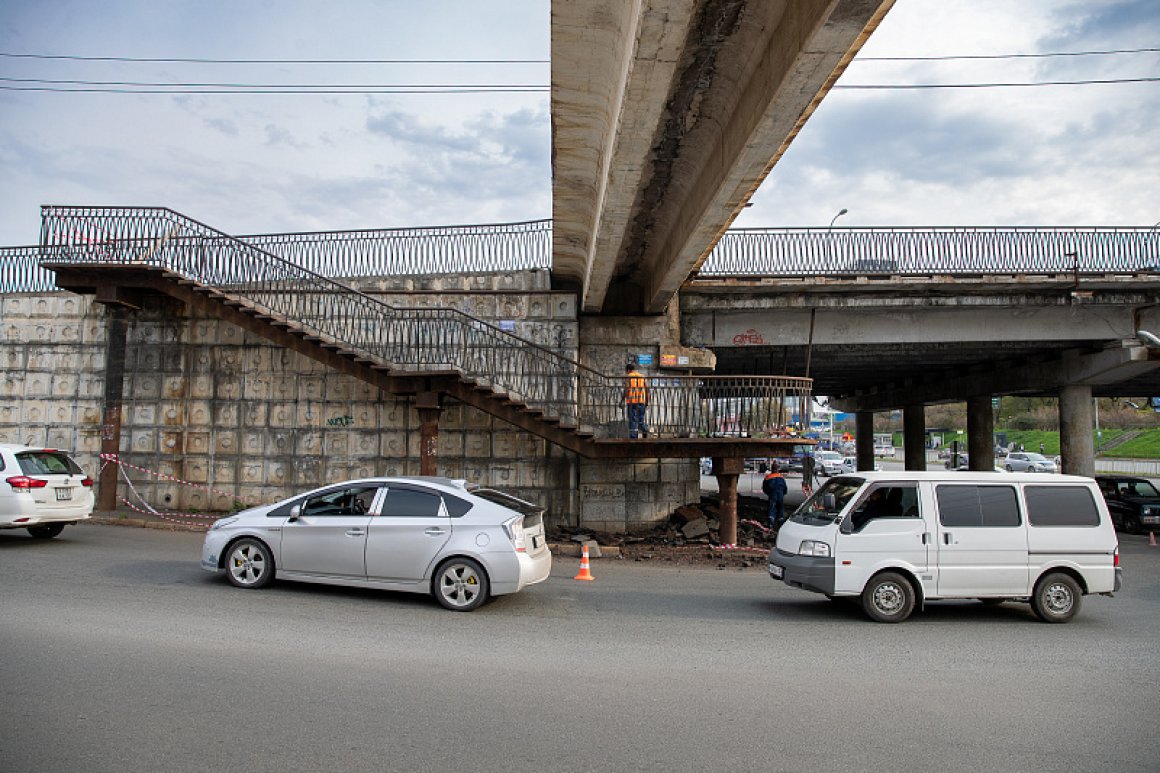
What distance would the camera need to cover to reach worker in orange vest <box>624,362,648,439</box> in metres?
15.4

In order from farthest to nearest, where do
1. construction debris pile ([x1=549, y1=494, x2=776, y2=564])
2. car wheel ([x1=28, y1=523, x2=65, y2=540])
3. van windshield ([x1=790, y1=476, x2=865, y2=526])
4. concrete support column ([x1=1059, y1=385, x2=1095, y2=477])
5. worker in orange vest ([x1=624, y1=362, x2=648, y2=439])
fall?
1. concrete support column ([x1=1059, y1=385, x2=1095, y2=477])
2. worker in orange vest ([x1=624, y1=362, x2=648, y2=439])
3. construction debris pile ([x1=549, y1=494, x2=776, y2=564])
4. car wheel ([x1=28, y1=523, x2=65, y2=540])
5. van windshield ([x1=790, y1=476, x2=865, y2=526])

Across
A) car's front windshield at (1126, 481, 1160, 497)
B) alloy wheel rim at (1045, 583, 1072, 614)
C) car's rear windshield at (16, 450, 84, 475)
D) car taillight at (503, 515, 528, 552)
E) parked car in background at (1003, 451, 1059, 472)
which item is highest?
parked car in background at (1003, 451, 1059, 472)

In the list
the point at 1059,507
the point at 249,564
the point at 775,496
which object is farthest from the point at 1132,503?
the point at 249,564

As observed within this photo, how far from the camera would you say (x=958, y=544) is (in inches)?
358

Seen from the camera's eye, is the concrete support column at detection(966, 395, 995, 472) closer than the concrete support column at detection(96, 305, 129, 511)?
No

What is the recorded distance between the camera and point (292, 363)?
17203 mm

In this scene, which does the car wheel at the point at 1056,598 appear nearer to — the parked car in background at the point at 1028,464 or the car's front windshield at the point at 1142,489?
the car's front windshield at the point at 1142,489

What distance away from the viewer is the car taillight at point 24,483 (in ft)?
37.6

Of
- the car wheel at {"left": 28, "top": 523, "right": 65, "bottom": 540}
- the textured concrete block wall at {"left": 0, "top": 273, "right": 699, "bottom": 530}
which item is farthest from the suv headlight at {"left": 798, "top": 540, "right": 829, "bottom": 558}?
the car wheel at {"left": 28, "top": 523, "right": 65, "bottom": 540}

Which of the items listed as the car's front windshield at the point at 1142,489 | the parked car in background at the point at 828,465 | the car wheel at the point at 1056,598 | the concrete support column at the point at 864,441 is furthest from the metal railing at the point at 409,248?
the parked car in background at the point at 828,465

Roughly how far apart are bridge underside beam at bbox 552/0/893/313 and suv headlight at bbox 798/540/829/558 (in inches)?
176

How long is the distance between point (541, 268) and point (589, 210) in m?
5.37

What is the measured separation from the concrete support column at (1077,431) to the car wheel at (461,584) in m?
20.5

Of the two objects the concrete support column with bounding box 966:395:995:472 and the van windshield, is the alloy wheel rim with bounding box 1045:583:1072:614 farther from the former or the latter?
the concrete support column with bounding box 966:395:995:472
